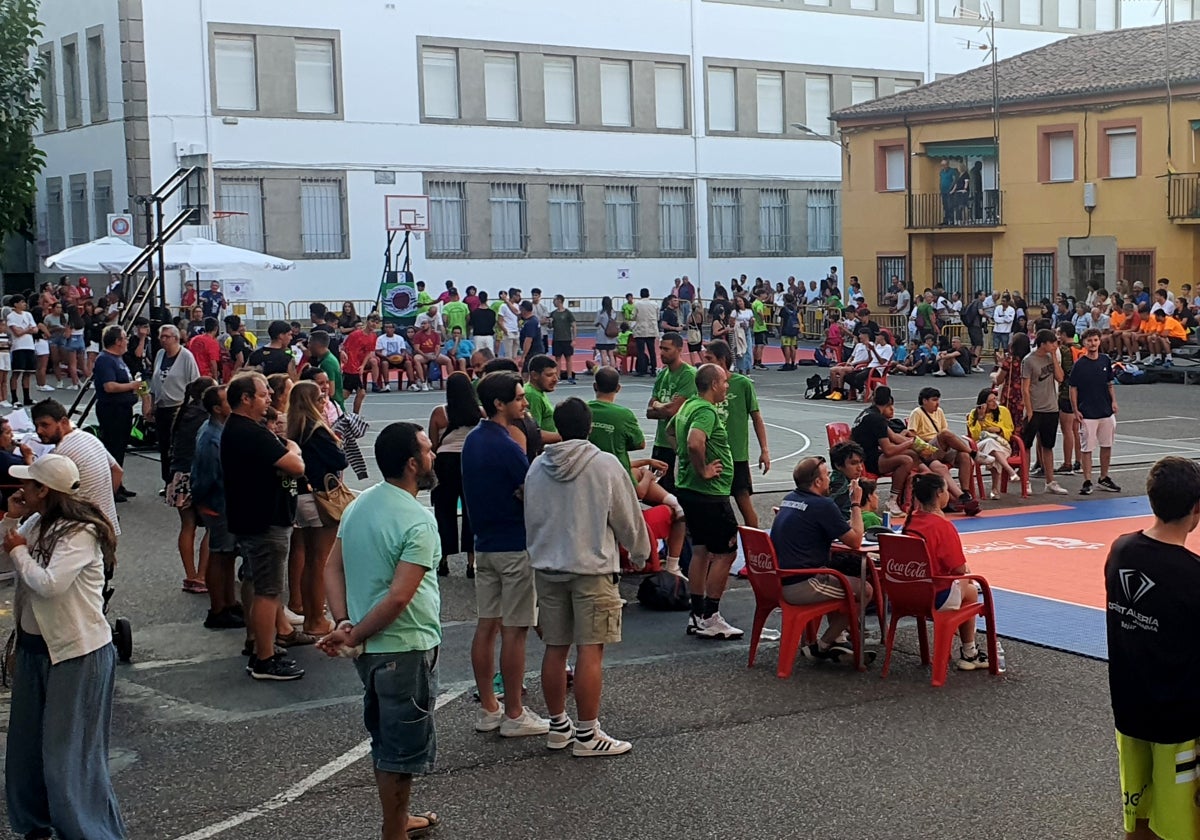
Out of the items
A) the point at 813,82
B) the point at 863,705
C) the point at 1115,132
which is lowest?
the point at 863,705

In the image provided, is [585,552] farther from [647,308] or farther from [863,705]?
[647,308]

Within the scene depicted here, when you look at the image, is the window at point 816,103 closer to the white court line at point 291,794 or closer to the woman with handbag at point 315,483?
the woman with handbag at point 315,483

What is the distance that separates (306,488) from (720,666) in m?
2.81

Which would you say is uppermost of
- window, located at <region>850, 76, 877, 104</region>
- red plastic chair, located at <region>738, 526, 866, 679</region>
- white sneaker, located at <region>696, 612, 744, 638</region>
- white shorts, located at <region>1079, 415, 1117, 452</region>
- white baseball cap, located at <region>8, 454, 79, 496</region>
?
window, located at <region>850, 76, 877, 104</region>

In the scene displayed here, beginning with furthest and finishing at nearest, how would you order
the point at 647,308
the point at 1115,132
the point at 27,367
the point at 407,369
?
1. the point at 1115,132
2. the point at 647,308
3. the point at 407,369
4. the point at 27,367

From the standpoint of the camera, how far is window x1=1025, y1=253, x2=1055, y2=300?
1636 inches

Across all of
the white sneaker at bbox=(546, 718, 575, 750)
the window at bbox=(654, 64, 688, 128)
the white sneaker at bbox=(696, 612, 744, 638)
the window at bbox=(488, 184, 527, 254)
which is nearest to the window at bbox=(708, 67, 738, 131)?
the window at bbox=(654, 64, 688, 128)


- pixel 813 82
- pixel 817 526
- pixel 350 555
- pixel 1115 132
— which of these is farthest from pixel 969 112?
pixel 350 555

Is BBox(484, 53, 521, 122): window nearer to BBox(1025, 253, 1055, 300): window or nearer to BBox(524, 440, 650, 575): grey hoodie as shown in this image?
BBox(1025, 253, 1055, 300): window

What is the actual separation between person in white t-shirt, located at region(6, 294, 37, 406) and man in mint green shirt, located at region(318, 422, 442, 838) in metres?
21.9

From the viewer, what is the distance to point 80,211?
43.6 metres

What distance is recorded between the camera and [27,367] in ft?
89.2

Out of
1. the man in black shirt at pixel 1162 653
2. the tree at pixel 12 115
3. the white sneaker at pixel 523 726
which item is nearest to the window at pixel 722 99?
the tree at pixel 12 115

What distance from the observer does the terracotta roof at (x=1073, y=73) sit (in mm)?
40219
